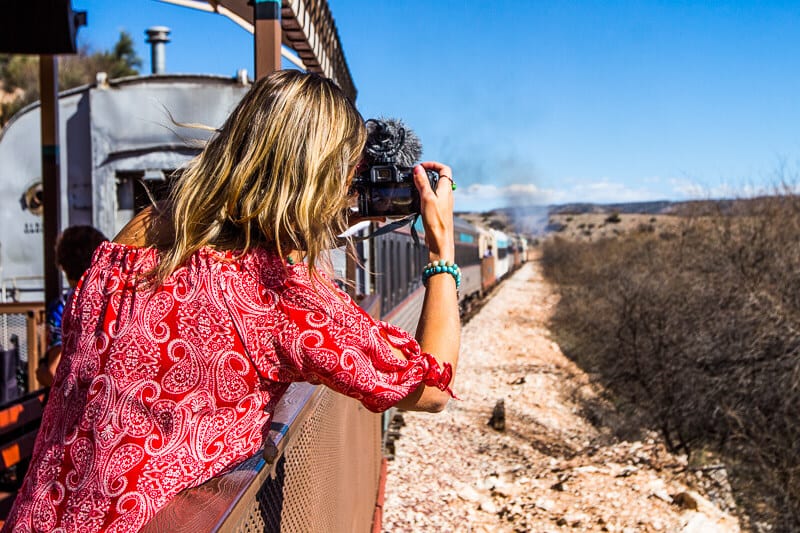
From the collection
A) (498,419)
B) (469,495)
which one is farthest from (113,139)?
(498,419)

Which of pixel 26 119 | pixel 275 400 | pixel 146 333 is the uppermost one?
pixel 26 119

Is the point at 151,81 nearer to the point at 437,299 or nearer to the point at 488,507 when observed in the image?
the point at 488,507

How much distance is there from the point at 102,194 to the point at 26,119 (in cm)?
148

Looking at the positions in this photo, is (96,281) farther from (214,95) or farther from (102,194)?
(102,194)

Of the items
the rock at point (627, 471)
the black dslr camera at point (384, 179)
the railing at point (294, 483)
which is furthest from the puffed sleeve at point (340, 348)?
the rock at point (627, 471)

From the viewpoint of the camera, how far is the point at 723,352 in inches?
427

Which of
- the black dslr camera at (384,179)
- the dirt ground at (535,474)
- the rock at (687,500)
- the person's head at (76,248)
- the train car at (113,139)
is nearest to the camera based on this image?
the black dslr camera at (384,179)

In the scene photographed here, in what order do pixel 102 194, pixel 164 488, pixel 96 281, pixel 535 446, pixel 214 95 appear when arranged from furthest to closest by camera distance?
pixel 535 446
pixel 102 194
pixel 214 95
pixel 96 281
pixel 164 488

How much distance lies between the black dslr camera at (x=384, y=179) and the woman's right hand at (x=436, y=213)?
1.6 inches

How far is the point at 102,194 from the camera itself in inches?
388

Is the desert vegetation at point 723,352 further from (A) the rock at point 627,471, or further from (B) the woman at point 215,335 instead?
(B) the woman at point 215,335

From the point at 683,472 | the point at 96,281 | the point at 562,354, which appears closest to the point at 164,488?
the point at 96,281

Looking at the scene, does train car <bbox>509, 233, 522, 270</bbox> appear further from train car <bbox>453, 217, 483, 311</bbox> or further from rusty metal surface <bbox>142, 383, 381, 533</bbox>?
rusty metal surface <bbox>142, 383, 381, 533</bbox>

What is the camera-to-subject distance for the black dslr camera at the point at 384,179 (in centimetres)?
201
